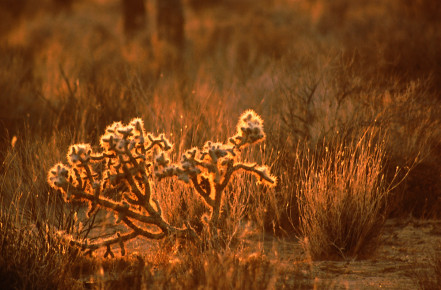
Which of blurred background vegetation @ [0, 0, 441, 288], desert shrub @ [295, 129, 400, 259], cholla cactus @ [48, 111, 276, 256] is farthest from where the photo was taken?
blurred background vegetation @ [0, 0, 441, 288]

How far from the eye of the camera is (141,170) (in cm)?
442

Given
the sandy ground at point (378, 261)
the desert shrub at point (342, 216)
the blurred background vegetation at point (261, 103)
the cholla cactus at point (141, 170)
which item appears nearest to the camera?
the cholla cactus at point (141, 170)

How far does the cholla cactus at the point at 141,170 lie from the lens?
4245 millimetres

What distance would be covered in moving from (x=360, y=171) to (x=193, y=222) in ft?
4.37

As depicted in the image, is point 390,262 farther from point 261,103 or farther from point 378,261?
point 261,103

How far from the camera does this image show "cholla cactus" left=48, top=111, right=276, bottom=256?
4245 millimetres

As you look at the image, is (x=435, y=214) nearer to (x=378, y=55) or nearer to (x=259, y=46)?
(x=378, y=55)

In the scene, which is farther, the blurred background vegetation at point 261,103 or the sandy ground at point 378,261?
the blurred background vegetation at point 261,103

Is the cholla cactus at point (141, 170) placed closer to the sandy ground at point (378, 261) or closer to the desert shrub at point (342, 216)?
the sandy ground at point (378, 261)

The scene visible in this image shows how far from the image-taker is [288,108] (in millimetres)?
7223

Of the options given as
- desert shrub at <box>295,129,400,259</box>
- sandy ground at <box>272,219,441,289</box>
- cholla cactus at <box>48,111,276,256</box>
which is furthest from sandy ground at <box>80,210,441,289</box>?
cholla cactus at <box>48,111,276,256</box>

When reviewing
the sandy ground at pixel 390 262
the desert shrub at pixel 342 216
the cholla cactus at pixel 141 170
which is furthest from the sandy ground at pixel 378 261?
the cholla cactus at pixel 141 170

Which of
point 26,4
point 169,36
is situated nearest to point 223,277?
point 169,36

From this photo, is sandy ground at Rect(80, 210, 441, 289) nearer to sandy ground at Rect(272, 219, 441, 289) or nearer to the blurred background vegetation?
sandy ground at Rect(272, 219, 441, 289)
